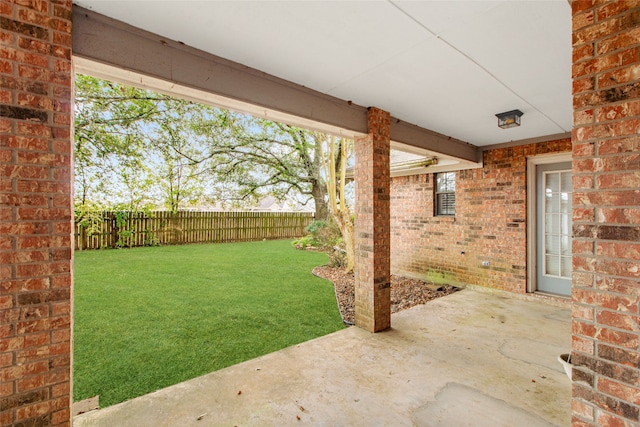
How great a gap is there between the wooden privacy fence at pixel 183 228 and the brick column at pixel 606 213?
38.6 ft

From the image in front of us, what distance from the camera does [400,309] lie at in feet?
17.0

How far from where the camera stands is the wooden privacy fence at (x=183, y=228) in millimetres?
10817

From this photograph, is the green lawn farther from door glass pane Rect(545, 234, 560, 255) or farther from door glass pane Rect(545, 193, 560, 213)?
door glass pane Rect(545, 193, 560, 213)

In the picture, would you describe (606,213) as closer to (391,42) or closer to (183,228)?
(391,42)

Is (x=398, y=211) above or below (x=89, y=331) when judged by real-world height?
above

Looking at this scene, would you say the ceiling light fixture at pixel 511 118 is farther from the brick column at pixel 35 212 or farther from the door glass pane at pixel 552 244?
the brick column at pixel 35 212

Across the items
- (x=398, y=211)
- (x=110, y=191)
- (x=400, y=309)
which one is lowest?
(x=400, y=309)

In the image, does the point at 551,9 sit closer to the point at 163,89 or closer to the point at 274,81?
the point at 274,81

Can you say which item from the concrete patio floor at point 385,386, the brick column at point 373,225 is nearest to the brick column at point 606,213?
the concrete patio floor at point 385,386

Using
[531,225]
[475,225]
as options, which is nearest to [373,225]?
[475,225]

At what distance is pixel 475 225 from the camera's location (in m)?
6.24

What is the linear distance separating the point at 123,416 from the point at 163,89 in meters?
2.66

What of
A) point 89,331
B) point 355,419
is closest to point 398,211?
point 355,419

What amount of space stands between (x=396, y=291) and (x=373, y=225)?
2.96 meters
